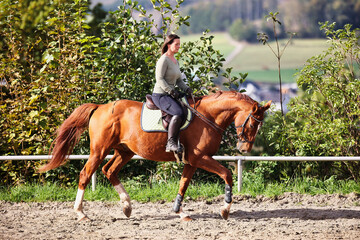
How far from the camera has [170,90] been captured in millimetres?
6324

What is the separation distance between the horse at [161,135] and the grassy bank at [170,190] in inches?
46.4

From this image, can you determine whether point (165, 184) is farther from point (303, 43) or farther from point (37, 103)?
point (303, 43)

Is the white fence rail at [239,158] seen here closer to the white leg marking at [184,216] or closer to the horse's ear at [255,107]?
the white leg marking at [184,216]

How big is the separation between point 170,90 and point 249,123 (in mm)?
1171

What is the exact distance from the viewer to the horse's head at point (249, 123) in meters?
6.19

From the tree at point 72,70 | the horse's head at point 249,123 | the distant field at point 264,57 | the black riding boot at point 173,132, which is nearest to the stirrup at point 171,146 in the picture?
the black riding boot at point 173,132

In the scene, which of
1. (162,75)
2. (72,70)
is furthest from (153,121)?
(72,70)

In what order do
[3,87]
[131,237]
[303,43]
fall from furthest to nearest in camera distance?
[303,43], [3,87], [131,237]

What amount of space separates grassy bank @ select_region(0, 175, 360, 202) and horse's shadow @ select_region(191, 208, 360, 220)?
84cm

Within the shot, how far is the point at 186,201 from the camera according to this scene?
7879 mm

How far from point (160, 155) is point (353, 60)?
4348 millimetres

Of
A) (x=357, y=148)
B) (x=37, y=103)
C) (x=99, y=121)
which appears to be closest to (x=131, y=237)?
(x=99, y=121)

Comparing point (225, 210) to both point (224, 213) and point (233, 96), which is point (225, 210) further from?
point (233, 96)

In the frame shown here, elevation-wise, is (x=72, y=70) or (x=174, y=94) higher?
(x=72, y=70)
